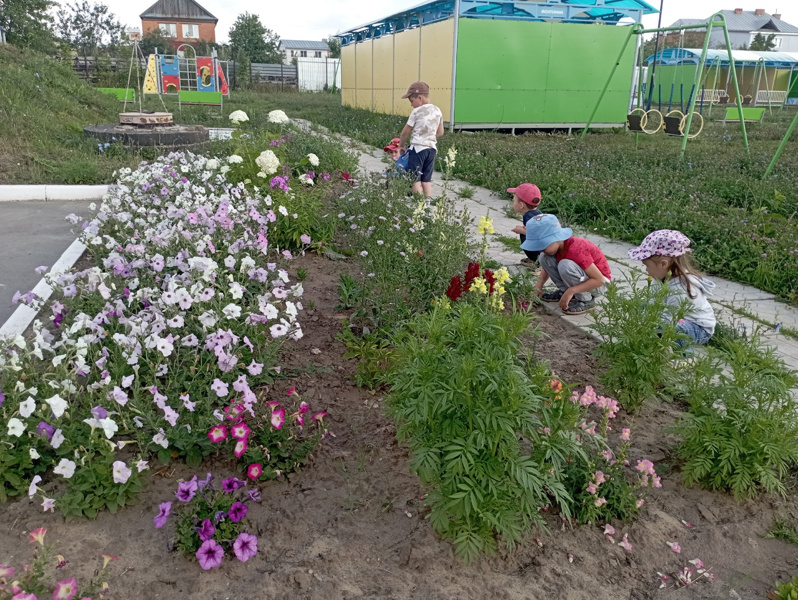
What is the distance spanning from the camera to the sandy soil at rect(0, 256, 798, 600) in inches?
83.5

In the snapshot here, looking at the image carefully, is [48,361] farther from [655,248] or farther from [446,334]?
[655,248]

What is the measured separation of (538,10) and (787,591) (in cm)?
1717

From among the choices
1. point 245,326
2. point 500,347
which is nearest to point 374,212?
point 245,326

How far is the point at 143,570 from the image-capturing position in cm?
217

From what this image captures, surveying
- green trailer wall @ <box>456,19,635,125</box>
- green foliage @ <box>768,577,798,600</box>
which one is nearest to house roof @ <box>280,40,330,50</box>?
green trailer wall @ <box>456,19,635,125</box>

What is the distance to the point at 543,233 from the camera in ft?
15.0

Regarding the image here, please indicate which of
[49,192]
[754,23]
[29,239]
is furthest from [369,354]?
[754,23]

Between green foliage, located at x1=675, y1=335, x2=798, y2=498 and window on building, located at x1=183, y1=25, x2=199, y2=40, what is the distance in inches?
3094

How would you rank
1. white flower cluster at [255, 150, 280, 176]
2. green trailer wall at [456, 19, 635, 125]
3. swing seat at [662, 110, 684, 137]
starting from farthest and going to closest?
1. green trailer wall at [456, 19, 635, 125]
2. swing seat at [662, 110, 684, 137]
3. white flower cluster at [255, 150, 280, 176]

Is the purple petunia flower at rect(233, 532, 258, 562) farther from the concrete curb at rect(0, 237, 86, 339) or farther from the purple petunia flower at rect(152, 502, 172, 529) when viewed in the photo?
the concrete curb at rect(0, 237, 86, 339)

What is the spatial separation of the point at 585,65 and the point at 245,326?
647 inches

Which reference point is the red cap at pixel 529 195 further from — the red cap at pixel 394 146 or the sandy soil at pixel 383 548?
the red cap at pixel 394 146

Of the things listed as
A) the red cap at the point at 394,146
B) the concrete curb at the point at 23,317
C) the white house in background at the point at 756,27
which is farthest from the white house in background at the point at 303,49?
the concrete curb at the point at 23,317

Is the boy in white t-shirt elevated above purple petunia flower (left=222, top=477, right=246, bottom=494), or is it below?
above
